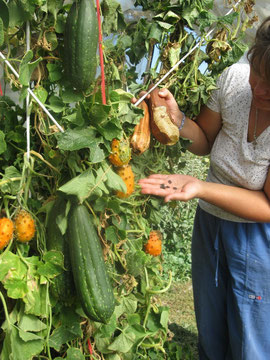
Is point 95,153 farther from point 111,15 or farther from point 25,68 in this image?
point 111,15

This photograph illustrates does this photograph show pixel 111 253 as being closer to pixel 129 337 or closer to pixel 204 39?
pixel 129 337

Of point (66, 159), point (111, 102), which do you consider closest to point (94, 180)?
point (66, 159)

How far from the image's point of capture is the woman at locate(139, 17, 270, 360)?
132cm

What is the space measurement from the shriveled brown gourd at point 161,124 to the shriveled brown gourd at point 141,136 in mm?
23

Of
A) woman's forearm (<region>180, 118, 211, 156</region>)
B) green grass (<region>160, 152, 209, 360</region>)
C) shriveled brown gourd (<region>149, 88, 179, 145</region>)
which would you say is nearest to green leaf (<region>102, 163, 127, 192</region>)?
shriveled brown gourd (<region>149, 88, 179, 145</region>)

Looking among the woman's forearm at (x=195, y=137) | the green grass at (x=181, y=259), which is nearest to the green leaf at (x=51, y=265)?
the woman's forearm at (x=195, y=137)

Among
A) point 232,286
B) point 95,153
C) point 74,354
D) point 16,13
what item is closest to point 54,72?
point 16,13

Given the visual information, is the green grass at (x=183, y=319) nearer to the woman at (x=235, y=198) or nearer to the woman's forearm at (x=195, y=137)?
the woman at (x=235, y=198)

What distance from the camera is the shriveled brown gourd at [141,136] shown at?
1179mm

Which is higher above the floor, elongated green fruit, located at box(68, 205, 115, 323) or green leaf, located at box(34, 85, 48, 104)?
green leaf, located at box(34, 85, 48, 104)

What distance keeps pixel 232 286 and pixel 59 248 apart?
0.78 metres

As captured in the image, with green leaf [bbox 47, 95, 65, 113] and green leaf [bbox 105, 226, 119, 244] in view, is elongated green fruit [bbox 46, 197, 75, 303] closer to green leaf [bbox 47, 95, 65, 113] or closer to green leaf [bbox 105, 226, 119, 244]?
green leaf [bbox 105, 226, 119, 244]

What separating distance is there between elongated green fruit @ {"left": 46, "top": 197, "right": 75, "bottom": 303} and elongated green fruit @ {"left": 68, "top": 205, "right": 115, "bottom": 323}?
0.05 m

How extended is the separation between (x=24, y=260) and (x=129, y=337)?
469 mm
